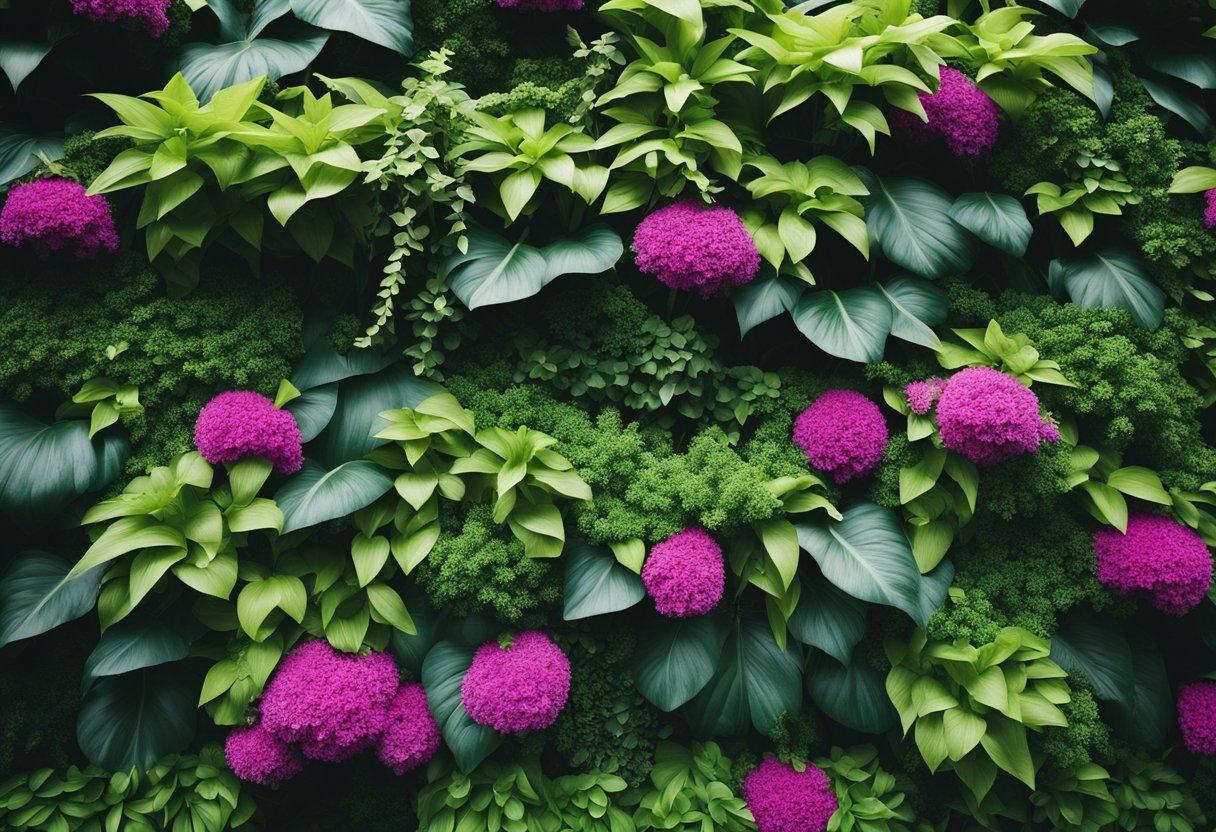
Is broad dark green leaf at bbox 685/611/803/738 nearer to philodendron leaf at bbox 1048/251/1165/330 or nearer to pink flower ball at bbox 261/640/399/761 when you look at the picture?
pink flower ball at bbox 261/640/399/761

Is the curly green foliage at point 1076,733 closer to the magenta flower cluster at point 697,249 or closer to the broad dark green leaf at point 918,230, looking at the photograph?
the broad dark green leaf at point 918,230

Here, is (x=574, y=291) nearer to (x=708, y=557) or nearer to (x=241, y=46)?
(x=708, y=557)

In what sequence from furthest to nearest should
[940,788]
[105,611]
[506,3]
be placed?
[506,3], [940,788], [105,611]

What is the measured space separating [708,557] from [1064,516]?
1.32m

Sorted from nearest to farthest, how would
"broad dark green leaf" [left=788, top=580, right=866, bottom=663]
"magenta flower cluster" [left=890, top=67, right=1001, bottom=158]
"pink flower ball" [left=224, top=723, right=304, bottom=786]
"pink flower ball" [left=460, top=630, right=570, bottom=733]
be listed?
1. "pink flower ball" [left=460, top=630, right=570, bottom=733]
2. "pink flower ball" [left=224, top=723, right=304, bottom=786]
3. "broad dark green leaf" [left=788, top=580, right=866, bottom=663]
4. "magenta flower cluster" [left=890, top=67, right=1001, bottom=158]

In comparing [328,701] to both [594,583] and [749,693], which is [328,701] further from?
[749,693]

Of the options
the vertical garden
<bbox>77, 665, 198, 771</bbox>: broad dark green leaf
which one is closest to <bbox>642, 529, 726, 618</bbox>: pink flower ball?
the vertical garden

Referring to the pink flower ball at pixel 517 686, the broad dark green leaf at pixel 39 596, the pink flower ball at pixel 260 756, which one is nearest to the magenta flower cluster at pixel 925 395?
the pink flower ball at pixel 517 686

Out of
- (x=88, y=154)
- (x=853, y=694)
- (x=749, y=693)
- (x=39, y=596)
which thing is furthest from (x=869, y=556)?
(x=88, y=154)

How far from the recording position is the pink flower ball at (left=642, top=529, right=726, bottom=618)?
7.99 feet

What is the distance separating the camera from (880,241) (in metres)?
2.92

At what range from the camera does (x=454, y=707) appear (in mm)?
2520

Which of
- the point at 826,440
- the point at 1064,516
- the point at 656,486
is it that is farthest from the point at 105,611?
the point at 1064,516

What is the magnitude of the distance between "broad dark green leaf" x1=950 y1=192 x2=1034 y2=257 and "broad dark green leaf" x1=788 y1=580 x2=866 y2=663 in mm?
1375
